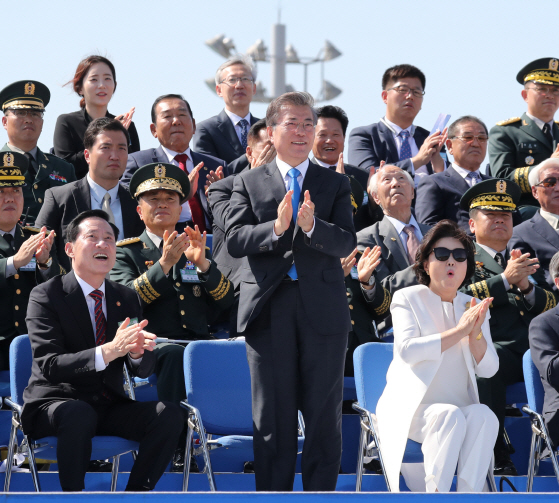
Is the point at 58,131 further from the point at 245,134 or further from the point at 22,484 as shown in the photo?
the point at 22,484

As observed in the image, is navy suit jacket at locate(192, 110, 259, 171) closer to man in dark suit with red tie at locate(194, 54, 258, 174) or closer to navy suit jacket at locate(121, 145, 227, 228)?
man in dark suit with red tie at locate(194, 54, 258, 174)

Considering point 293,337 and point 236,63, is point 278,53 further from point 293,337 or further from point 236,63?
point 293,337

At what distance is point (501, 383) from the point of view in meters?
4.96

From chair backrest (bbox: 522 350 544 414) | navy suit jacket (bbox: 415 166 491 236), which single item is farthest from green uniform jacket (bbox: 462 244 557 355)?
navy suit jacket (bbox: 415 166 491 236)

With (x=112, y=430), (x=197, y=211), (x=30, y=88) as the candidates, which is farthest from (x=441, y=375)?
(x=30, y=88)

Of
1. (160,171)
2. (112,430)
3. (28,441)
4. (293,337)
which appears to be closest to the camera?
(293,337)

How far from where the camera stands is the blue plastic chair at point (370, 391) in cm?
407

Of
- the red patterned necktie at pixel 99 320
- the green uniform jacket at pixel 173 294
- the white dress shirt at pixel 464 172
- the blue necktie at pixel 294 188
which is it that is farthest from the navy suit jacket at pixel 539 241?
the red patterned necktie at pixel 99 320

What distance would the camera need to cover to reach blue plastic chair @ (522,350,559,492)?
167 inches

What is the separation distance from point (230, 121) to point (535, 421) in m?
3.70

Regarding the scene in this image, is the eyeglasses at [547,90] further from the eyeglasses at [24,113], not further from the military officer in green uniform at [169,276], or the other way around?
the eyeglasses at [24,113]

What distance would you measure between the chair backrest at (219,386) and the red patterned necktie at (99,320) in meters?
0.45

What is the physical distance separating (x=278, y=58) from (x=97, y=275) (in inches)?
629
